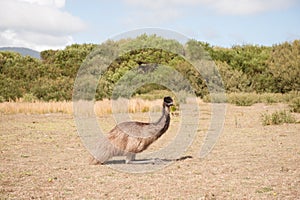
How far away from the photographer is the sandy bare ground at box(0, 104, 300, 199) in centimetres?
665

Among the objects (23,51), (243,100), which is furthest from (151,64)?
(23,51)

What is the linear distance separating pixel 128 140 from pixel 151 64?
46.4 ft

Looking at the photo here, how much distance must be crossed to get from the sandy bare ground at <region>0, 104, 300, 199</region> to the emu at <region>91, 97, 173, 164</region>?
270mm

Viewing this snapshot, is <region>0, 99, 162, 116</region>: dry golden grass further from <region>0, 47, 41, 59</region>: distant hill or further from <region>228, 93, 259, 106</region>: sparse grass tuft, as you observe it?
<region>0, 47, 41, 59</region>: distant hill

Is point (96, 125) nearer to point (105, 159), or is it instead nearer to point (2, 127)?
point (2, 127)

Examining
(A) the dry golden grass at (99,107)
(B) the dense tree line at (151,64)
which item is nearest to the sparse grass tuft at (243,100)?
(B) the dense tree line at (151,64)

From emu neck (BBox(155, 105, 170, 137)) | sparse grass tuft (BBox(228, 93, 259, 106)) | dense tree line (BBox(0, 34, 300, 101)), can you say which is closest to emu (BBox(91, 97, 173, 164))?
emu neck (BBox(155, 105, 170, 137))

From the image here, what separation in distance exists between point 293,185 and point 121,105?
1475 centimetres

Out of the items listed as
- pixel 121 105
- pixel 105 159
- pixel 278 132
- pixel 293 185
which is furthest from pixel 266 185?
pixel 121 105

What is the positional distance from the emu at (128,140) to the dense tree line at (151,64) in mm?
9601

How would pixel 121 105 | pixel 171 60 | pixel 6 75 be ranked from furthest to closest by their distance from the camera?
pixel 6 75 → pixel 171 60 → pixel 121 105

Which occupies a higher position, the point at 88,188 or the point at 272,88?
the point at 272,88

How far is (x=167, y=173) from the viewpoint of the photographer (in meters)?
8.09

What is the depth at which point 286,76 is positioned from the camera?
35125mm
